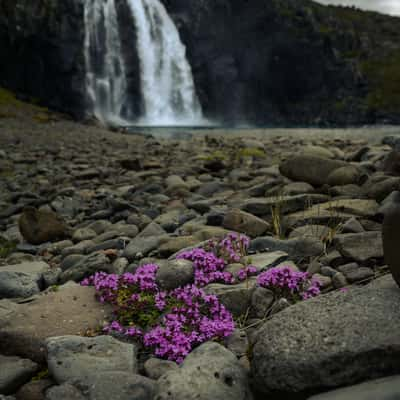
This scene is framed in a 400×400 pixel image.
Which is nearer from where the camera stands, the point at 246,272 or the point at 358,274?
the point at 358,274

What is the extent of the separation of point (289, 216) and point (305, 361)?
382cm

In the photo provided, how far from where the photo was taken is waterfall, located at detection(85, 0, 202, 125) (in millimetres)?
59625

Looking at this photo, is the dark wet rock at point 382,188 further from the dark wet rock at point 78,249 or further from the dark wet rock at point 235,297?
the dark wet rock at point 78,249

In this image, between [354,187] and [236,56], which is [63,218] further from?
[236,56]

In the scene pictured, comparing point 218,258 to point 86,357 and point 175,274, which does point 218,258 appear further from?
point 86,357

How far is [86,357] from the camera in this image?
3.43 meters

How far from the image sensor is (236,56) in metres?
79.3

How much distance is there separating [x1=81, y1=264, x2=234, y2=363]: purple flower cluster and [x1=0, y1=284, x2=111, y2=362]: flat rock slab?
6.8 inches

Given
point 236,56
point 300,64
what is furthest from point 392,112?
point 236,56

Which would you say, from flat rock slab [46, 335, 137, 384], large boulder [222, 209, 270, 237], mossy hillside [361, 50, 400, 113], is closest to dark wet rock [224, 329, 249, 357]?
flat rock slab [46, 335, 137, 384]

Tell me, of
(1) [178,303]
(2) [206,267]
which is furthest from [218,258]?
(1) [178,303]

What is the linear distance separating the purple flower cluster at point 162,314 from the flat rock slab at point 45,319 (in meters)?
0.17

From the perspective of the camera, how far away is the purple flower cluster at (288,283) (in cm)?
416

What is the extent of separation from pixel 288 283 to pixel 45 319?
2.22 meters
